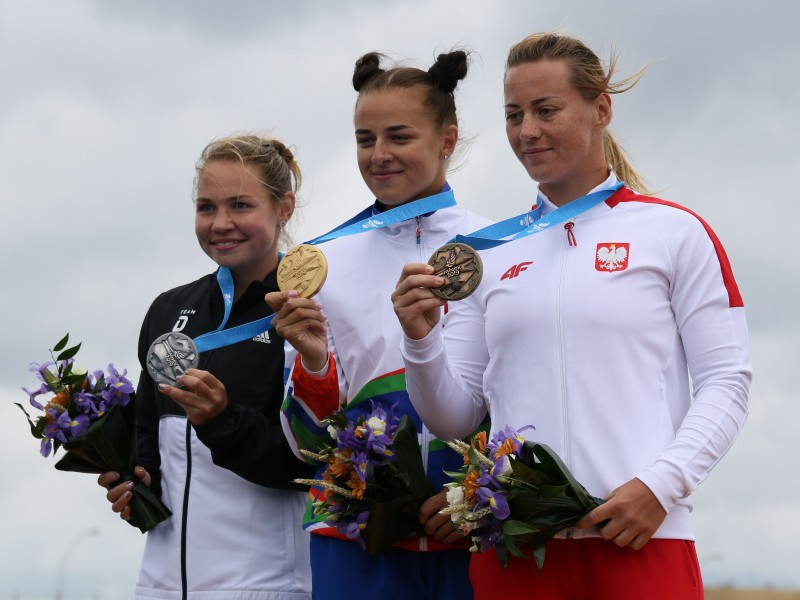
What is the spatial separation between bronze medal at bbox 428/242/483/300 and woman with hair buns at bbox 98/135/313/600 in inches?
45.8

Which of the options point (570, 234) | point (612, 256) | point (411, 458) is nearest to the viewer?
point (612, 256)

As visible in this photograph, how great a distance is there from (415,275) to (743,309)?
1041 millimetres

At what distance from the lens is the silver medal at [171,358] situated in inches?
180

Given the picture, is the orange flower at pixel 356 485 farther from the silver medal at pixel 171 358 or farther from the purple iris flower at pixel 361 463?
the silver medal at pixel 171 358

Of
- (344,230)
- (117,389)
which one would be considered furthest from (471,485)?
(117,389)

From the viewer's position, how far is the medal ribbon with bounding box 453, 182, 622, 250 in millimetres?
3824

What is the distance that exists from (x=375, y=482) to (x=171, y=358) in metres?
1.08

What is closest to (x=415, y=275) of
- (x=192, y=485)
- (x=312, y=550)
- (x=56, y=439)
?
(x=312, y=550)

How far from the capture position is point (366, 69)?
185 inches

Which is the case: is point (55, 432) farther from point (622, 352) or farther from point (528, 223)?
point (622, 352)

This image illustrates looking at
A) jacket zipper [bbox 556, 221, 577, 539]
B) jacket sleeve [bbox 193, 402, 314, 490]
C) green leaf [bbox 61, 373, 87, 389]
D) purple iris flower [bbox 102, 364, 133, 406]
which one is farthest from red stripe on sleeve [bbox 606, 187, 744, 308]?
green leaf [bbox 61, 373, 87, 389]

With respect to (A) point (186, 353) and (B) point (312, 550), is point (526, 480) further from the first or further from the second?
(A) point (186, 353)

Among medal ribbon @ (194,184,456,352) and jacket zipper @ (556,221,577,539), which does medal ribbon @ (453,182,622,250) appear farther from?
medal ribbon @ (194,184,456,352)

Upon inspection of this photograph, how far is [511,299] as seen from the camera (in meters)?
3.79
